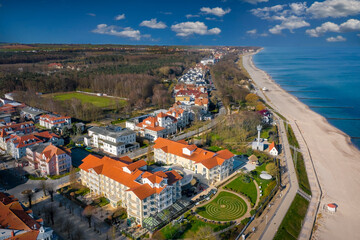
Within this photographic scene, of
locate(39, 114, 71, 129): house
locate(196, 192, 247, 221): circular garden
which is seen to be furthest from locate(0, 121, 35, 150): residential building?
locate(196, 192, 247, 221): circular garden

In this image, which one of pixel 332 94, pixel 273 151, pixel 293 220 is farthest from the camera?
pixel 332 94

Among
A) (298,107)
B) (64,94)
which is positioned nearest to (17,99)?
(64,94)

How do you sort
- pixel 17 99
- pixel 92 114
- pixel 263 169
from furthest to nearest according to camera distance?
pixel 17 99
pixel 92 114
pixel 263 169

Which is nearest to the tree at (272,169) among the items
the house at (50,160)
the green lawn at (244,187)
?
the green lawn at (244,187)

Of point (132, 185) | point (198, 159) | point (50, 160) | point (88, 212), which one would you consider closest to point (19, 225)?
point (88, 212)

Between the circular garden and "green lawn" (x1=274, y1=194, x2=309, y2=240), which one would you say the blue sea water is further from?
the circular garden

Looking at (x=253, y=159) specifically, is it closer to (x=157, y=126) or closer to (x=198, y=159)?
(x=198, y=159)

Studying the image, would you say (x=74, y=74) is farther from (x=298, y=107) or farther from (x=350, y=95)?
(x=350, y=95)
